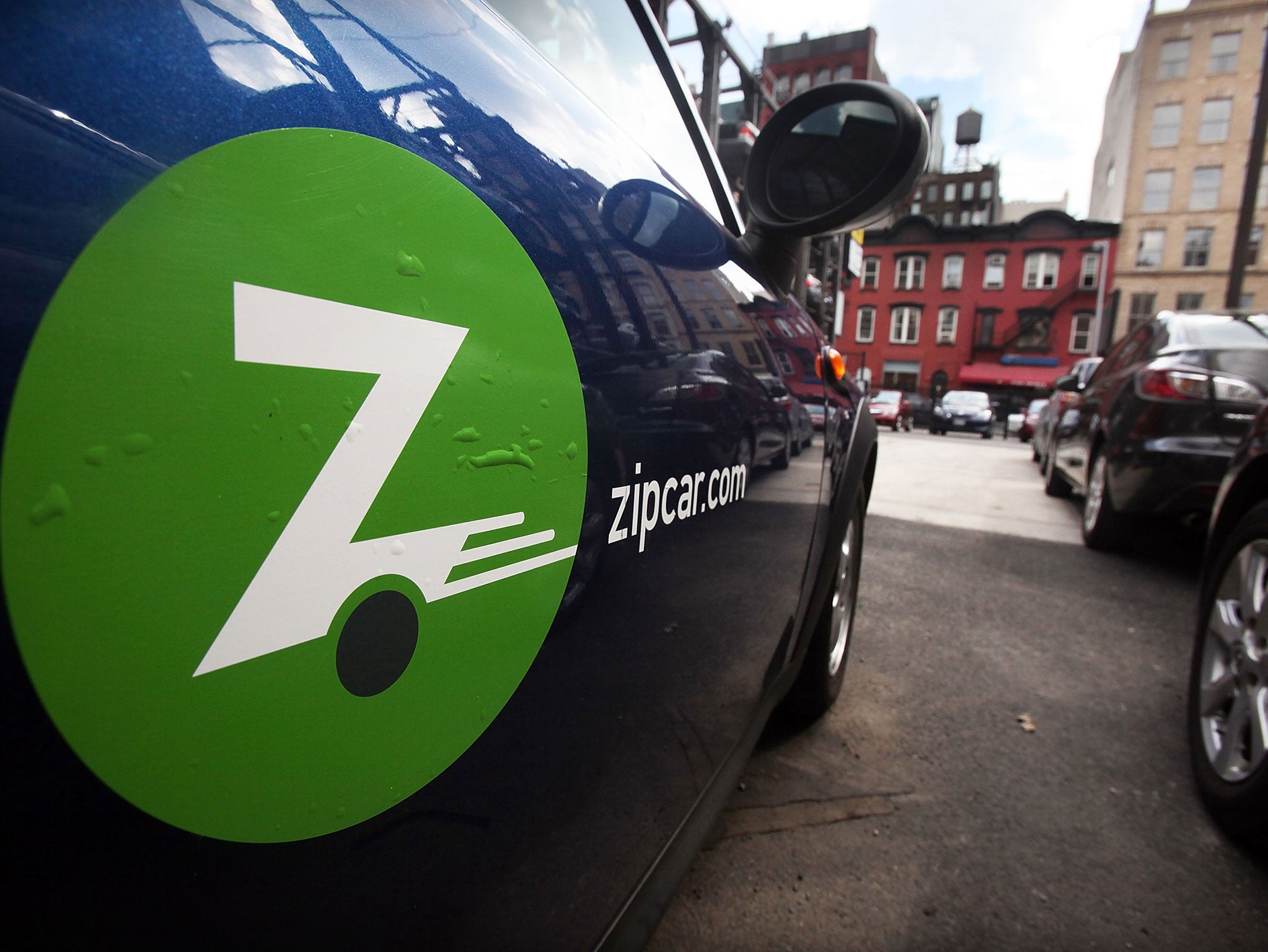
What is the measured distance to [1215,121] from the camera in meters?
32.4

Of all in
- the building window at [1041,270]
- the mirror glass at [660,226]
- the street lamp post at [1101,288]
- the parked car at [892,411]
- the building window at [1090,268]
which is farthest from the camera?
the building window at [1041,270]

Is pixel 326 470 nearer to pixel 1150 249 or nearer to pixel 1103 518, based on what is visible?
pixel 1103 518

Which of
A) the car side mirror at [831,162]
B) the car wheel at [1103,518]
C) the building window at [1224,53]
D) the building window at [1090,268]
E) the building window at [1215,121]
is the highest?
the building window at [1224,53]

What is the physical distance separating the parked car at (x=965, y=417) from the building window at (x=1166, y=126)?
20.9 metres

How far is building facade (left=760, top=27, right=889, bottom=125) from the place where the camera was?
108 feet

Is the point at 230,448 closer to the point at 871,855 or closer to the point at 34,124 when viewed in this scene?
the point at 34,124

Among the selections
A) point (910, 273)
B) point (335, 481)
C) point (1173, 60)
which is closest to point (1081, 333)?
point (910, 273)

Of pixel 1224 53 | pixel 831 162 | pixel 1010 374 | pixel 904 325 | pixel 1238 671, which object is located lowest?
pixel 1238 671

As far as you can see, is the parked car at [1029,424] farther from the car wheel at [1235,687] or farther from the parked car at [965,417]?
the car wheel at [1235,687]

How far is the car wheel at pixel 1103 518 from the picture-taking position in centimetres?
458

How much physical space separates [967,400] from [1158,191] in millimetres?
19778

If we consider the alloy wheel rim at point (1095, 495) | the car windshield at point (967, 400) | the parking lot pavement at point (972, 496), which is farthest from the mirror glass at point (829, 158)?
the car windshield at point (967, 400)

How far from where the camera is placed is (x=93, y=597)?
44 cm

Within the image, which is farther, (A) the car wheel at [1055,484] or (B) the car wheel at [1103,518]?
(A) the car wheel at [1055,484]
